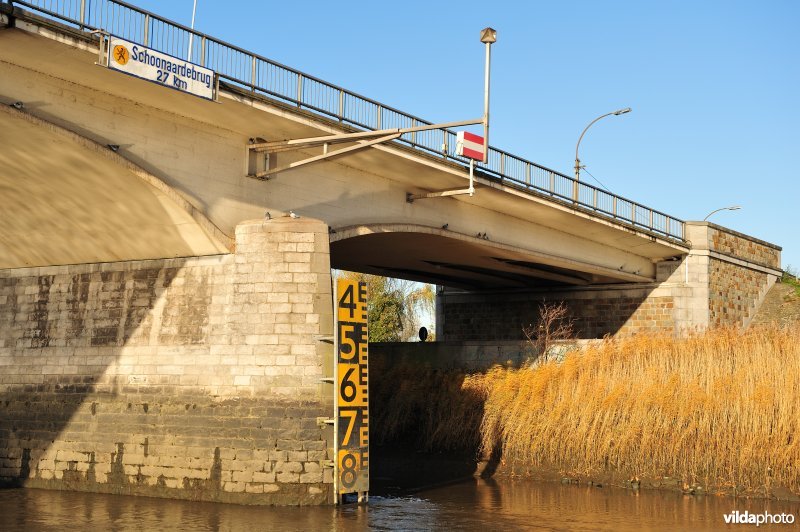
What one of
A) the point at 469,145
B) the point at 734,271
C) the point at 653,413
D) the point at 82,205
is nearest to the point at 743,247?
the point at 734,271

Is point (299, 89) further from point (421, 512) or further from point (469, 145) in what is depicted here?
point (421, 512)

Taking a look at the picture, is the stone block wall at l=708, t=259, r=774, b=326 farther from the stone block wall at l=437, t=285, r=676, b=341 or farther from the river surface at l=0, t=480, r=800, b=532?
the river surface at l=0, t=480, r=800, b=532

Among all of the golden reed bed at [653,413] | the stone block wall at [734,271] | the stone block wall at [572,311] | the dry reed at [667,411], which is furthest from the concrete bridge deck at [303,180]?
the dry reed at [667,411]

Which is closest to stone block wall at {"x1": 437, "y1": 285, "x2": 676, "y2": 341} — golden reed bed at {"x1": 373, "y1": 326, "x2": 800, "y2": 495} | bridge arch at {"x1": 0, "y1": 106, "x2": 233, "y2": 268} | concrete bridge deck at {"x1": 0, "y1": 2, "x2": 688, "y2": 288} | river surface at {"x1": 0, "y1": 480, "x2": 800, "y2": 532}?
concrete bridge deck at {"x1": 0, "y1": 2, "x2": 688, "y2": 288}

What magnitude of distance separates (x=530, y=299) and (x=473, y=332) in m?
3.53

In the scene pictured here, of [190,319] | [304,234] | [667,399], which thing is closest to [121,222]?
A: [190,319]

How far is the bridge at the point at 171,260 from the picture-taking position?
64.4ft

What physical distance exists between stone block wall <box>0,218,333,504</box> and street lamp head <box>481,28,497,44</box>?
20.5 feet

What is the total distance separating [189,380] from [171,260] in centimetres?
301

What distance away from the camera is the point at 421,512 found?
2058cm

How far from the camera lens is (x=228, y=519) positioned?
18906mm

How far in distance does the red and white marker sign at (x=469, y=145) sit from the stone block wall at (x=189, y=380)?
13.6 feet

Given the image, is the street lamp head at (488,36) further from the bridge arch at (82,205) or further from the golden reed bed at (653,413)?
the golden reed bed at (653,413)

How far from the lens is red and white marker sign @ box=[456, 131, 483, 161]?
23.3m
